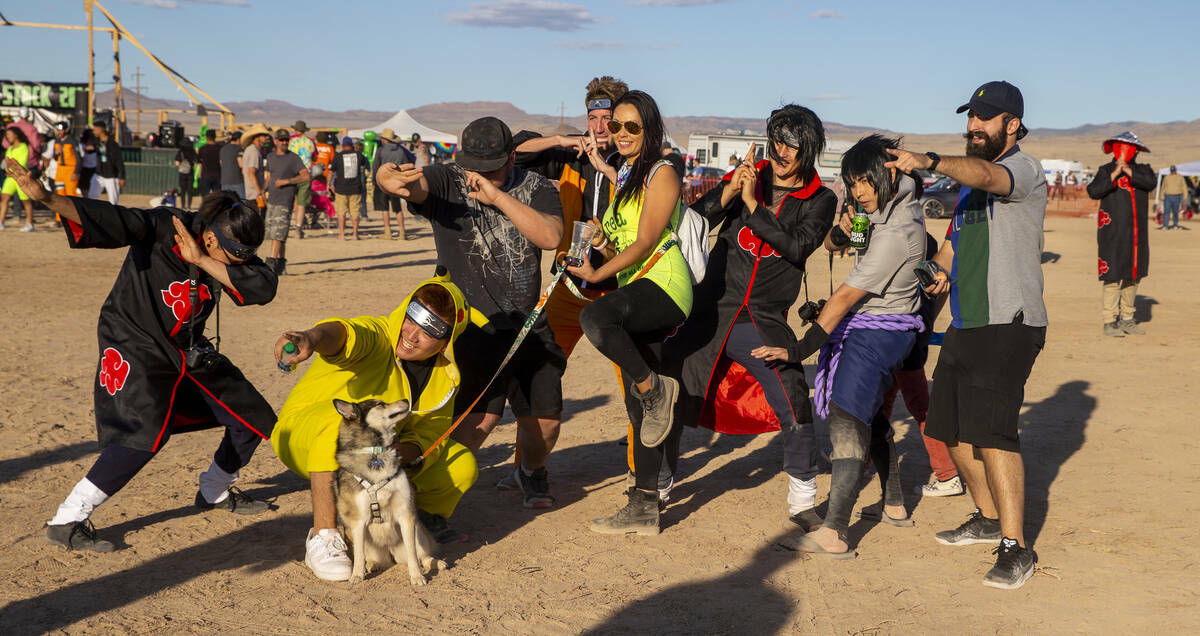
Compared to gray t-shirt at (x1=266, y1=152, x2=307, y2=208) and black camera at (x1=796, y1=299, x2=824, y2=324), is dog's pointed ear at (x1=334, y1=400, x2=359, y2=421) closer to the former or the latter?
black camera at (x1=796, y1=299, x2=824, y2=324)

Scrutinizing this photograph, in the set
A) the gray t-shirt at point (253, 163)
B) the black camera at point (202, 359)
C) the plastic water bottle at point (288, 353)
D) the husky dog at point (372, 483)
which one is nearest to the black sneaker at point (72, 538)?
the black camera at point (202, 359)

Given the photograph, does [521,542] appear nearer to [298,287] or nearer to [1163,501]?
[1163,501]

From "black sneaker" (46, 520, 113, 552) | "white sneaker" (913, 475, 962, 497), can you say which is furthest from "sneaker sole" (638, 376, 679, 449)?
"black sneaker" (46, 520, 113, 552)

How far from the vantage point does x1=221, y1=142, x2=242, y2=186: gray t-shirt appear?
54.4 feet

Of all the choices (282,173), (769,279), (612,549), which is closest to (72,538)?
(612,549)

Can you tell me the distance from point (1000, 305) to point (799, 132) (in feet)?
4.24

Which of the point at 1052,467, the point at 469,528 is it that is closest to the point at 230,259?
the point at 469,528

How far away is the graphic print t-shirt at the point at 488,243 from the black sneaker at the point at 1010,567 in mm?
2621

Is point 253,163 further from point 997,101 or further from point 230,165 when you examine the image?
point 997,101

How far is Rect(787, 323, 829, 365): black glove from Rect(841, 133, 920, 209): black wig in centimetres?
70

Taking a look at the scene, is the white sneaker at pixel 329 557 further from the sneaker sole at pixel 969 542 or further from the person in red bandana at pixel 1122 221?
the person in red bandana at pixel 1122 221

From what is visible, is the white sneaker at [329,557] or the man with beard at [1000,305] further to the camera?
the man with beard at [1000,305]

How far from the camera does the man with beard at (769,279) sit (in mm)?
5031

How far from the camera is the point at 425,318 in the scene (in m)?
4.46
